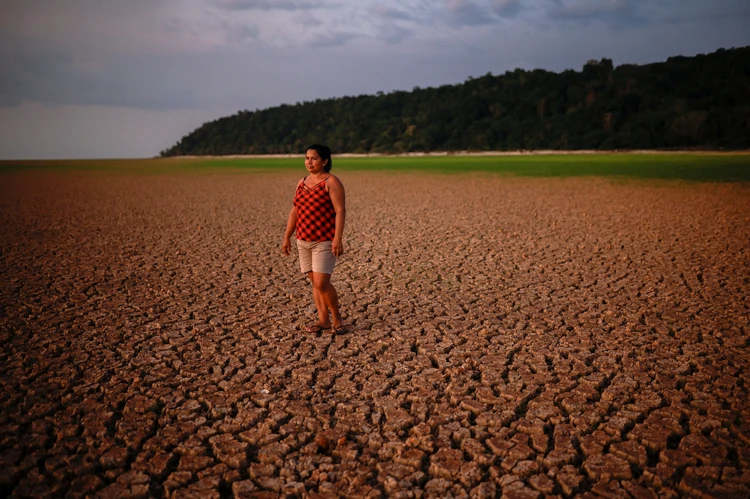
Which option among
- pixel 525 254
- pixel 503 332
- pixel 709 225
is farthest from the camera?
pixel 709 225

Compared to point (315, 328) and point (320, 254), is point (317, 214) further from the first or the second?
point (315, 328)

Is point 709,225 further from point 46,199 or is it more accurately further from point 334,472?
point 46,199

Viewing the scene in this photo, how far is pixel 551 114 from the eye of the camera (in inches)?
3593

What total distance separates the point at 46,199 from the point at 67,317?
15646 millimetres

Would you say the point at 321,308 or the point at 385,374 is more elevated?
the point at 321,308

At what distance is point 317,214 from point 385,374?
1385mm

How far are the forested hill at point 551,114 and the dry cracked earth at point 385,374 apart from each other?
67.4 m

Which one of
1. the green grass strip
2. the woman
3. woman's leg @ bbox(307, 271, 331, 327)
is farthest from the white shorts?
the green grass strip

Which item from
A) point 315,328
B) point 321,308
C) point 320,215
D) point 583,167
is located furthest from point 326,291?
point 583,167

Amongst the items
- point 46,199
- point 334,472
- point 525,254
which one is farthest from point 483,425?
point 46,199

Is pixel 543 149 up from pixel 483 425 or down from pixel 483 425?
up

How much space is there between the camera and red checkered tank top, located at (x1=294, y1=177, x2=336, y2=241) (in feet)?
13.1

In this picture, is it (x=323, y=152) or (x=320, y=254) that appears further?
(x=320, y=254)

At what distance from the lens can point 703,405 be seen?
10.4 feet
